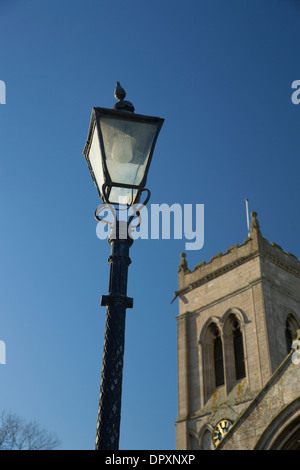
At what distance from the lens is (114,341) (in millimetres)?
4727

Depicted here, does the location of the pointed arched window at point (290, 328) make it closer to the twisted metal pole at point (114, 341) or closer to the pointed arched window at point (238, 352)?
the pointed arched window at point (238, 352)

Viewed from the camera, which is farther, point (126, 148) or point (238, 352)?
point (238, 352)

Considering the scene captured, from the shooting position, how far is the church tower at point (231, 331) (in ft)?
101

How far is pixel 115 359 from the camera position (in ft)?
15.3

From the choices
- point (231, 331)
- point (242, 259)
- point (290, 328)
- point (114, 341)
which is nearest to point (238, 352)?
point (231, 331)

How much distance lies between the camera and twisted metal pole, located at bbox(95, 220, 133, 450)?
14.4ft

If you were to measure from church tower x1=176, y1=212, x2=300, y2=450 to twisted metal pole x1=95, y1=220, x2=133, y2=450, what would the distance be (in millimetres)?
25946

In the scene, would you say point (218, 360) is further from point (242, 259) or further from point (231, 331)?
point (242, 259)

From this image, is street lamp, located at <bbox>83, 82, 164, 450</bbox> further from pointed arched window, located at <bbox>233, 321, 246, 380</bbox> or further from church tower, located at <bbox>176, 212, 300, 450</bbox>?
pointed arched window, located at <bbox>233, 321, 246, 380</bbox>

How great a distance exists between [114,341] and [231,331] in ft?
98.8

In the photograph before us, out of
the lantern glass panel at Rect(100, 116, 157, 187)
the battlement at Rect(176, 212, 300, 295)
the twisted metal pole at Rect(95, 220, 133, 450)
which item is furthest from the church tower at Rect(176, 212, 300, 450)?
the lantern glass panel at Rect(100, 116, 157, 187)

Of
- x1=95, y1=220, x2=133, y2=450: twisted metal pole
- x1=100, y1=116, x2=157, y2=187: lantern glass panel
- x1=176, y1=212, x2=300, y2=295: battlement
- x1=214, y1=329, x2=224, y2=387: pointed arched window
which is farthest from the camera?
x1=176, y1=212, x2=300, y2=295: battlement
